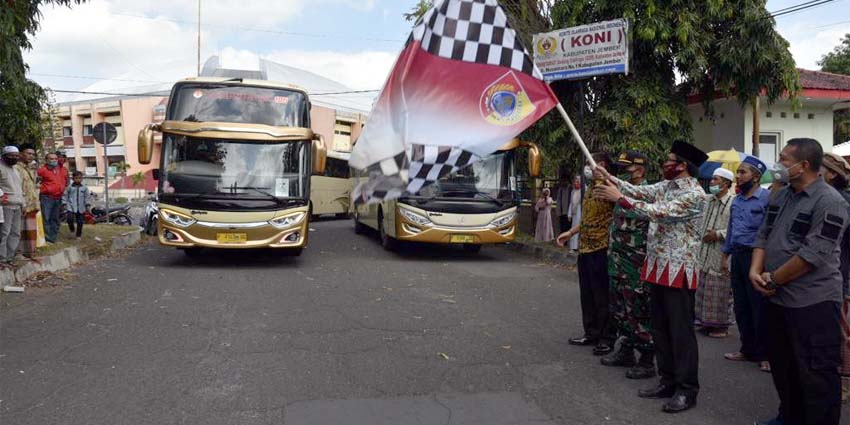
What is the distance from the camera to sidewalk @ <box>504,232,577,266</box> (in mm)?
12969

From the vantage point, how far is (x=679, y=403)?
14.4ft

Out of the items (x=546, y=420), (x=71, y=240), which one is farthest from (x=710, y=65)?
(x=71, y=240)

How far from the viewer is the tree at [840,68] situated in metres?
26.1

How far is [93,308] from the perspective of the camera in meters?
7.55

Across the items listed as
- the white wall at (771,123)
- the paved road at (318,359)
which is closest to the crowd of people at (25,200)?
the paved road at (318,359)

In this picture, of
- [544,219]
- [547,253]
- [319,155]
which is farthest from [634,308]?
[544,219]

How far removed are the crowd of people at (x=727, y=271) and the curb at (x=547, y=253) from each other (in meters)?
6.21

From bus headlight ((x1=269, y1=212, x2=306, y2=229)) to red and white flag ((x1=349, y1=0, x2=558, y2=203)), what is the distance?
7.24 meters

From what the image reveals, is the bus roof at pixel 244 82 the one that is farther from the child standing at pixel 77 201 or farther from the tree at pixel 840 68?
the tree at pixel 840 68

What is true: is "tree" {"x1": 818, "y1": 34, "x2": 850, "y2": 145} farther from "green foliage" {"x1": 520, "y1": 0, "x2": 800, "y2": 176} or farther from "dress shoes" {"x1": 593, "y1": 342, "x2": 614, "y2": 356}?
"dress shoes" {"x1": 593, "y1": 342, "x2": 614, "y2": 356}

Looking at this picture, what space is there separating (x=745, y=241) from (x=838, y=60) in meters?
28.1

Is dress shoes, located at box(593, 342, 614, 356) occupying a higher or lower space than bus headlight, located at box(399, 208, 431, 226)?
lower

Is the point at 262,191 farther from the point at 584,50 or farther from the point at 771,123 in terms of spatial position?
the point at 771,123

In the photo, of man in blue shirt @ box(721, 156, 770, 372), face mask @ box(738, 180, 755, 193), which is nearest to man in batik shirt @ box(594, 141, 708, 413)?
man in blue shirt @ box(721, 156, 770, 372)
